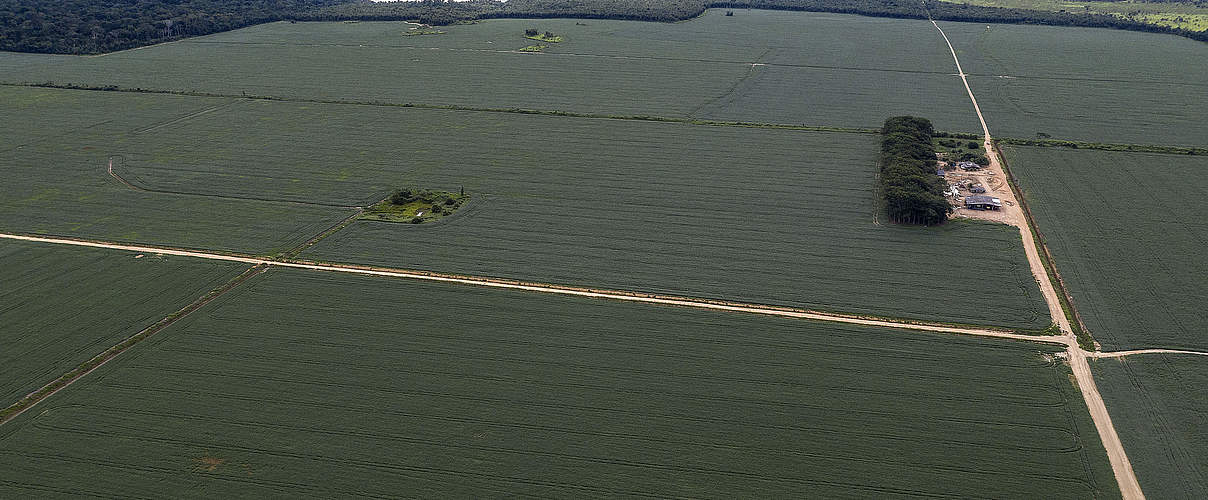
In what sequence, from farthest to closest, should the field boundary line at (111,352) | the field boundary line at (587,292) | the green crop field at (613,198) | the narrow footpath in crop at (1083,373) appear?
the green crop field at (613,198) < the field boundary line at (587,292) < the field boundary line at (111,352) < the narrow footpath in crop at (1083,373)

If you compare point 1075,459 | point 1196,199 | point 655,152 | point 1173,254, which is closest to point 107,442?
point 1075,459

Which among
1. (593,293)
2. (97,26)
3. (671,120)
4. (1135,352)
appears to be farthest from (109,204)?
(97,26)

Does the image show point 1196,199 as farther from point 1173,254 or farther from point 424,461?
point 424,461

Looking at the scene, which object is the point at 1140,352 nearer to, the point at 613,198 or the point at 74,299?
the point at 613,198

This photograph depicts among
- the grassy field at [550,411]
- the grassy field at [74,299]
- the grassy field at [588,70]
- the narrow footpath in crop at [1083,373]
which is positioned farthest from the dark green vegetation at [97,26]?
the narrow footpath in crop at [1083,373]

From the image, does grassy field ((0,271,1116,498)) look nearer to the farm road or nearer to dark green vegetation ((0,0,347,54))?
A: the farm road

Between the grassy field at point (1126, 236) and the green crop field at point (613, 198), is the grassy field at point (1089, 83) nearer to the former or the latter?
the grassy field at point (1126, 236)

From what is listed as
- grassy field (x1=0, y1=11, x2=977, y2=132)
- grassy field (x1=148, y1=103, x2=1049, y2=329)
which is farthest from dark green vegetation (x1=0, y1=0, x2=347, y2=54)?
grassy field (x1=148, y1=103, x2=1049, y2=329)
